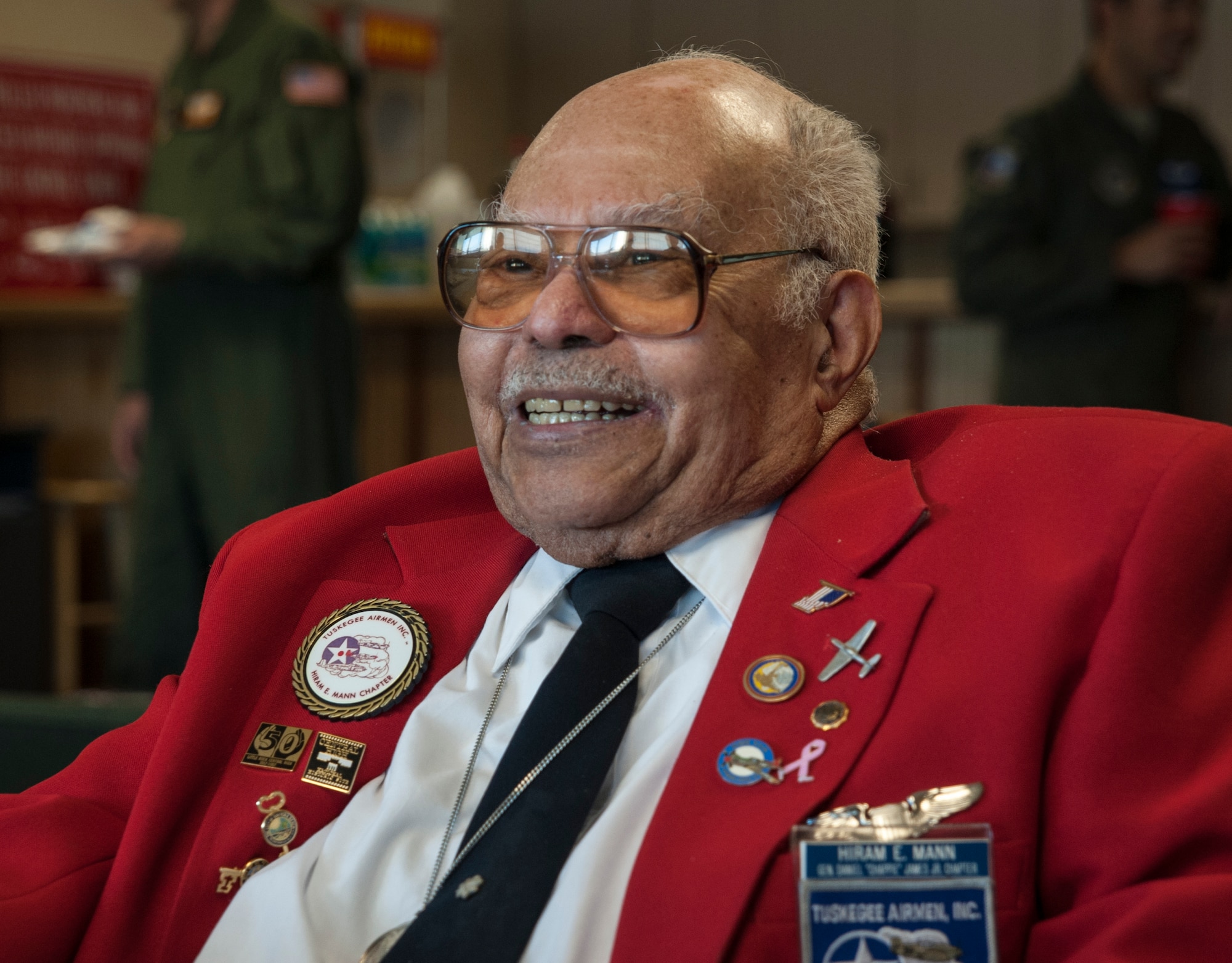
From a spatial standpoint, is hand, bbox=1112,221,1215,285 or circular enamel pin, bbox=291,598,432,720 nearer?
circular enamel pin, bbox=291,598,432,720

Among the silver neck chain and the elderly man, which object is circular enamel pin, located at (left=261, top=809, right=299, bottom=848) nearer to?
the elderly man

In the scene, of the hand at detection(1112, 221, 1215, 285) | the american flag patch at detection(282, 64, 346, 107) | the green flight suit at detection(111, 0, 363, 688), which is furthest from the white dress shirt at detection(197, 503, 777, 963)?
the hand at detection(1112, 221, 1215, 285)

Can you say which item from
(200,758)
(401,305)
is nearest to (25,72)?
(401,305)

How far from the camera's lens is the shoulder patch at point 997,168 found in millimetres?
2795

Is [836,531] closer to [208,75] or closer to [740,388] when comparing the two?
[740,388]

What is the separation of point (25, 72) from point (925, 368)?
10.2ft

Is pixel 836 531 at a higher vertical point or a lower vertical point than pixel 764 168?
lower

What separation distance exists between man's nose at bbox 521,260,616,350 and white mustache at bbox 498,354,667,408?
0.02 m

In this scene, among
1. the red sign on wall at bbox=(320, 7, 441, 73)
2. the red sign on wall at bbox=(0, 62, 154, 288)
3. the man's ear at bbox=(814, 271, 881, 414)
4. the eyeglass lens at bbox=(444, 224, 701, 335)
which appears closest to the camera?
the eyeglass lens at bbox=(444, 224, 701, 335)

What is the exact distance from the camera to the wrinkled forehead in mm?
→ 1040

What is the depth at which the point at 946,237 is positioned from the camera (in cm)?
555

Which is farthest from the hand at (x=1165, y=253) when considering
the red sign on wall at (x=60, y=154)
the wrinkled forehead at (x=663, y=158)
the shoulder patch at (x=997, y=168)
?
the red sign on wall at (x=60, y=154)

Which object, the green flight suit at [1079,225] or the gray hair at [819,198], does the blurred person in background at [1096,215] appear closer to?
the green flight suit at [1079,225]

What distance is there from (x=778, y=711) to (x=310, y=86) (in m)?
2.08
